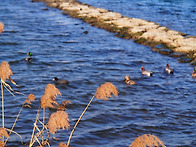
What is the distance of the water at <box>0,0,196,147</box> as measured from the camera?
12922mm

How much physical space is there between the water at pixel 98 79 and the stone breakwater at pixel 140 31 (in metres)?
0.85

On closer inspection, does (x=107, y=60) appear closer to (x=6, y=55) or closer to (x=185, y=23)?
(x=6, y=55)

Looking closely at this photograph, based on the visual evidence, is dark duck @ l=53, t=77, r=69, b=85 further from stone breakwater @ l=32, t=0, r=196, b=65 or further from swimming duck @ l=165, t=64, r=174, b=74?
stone breakwater @ l=32, t=0, r=196, b=65

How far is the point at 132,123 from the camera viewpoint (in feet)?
44.6

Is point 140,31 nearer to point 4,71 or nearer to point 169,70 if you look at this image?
point 169,70

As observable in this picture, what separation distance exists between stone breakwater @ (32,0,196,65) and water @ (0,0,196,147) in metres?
0.85

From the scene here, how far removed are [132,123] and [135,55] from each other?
10066 mm

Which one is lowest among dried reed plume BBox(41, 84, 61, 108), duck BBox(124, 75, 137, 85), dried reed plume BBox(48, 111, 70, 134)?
duck BBox(124, 75, 137, 85)

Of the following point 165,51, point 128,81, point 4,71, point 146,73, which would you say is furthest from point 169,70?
point 4,71

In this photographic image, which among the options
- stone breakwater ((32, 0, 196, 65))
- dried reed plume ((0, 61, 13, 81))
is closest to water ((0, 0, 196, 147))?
stone breakwater ((32, 0, 196, 65))

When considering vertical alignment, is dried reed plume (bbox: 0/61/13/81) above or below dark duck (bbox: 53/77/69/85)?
above

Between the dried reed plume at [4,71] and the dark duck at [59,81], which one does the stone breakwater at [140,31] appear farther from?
the dried reed plume at [4,71]

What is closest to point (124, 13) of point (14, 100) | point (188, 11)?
point (188, 11)

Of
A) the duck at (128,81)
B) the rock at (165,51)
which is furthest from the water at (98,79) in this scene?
the rock at (165,51)
